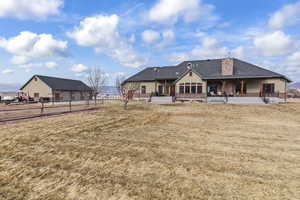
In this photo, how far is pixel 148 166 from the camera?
184 inches

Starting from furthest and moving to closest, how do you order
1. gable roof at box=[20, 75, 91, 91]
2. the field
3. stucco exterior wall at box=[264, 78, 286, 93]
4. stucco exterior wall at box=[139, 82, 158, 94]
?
Answer: 1. gable roof at box=[20, 75, 91, 91]
2. stucco exterior wall at box=[139, 82, 158, 94]
3. stucco exterior wall at box=[264, 78, 286, 93]
4. the field

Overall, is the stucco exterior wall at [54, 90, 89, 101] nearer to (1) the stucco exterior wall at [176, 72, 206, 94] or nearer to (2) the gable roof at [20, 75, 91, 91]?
(2) the gable roof at [20, 75, 91, 91]

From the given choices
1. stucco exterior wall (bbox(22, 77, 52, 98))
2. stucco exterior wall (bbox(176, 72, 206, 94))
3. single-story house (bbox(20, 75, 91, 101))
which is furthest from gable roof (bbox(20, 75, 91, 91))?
stucco exterior wall (bbox(176, 72, 206, 94))

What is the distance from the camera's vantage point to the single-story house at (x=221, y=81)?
23.8 meters

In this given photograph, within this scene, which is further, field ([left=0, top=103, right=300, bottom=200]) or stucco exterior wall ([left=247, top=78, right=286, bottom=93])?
stucco exterior wall ([left=247, top=78, right=286, bottom=93])

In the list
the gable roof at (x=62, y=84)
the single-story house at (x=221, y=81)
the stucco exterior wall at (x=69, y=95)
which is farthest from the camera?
the stucco exterior wall at (x=69, y=95)

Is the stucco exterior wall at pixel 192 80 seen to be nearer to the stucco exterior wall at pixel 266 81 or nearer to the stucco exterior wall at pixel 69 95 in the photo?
the stucco exterior wall at pixel 266 81

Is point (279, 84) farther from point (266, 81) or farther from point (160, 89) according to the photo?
point (160, 89)

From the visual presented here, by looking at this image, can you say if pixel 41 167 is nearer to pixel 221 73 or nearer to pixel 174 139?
pixel 174 139

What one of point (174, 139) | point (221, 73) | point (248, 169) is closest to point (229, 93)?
point (221, 73)

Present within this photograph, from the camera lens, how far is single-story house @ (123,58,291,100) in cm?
2384

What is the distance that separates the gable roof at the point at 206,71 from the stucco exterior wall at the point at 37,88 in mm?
21496

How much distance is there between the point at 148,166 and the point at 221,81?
25170 millimetres

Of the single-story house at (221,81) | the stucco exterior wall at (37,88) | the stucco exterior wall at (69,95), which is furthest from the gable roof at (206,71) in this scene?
the stucco exterior wall at (37,88)
